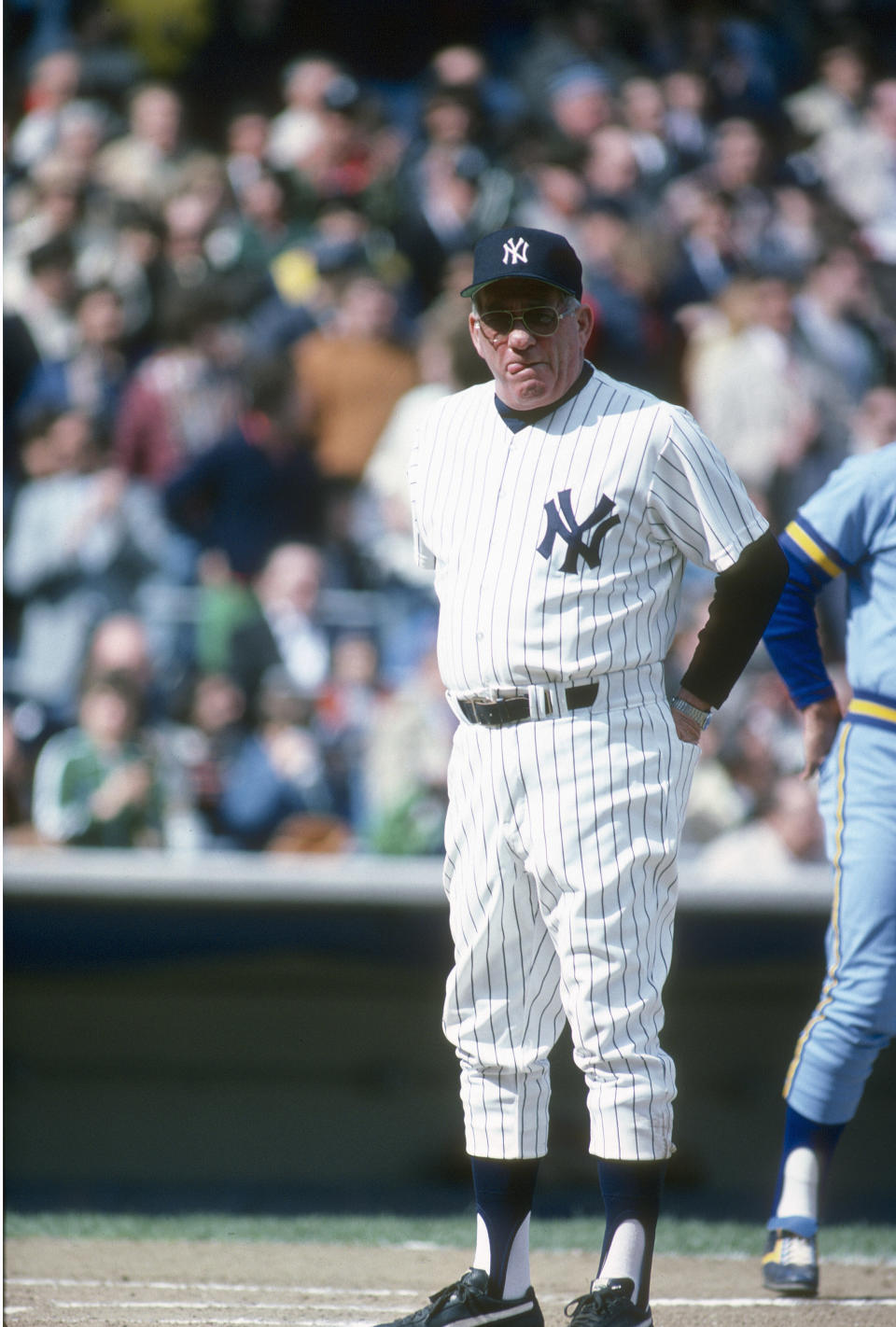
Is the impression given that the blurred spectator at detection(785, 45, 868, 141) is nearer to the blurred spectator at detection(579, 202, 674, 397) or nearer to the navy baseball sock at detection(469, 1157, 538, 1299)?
the blurred spectator at detection(579, 202, 674, 397)

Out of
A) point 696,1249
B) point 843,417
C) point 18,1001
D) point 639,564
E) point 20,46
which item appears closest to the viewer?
point 639,564

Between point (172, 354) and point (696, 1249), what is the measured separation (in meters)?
4.47

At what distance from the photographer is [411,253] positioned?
816 centimetres

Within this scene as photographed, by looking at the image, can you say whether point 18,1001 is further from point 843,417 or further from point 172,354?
point 843,417

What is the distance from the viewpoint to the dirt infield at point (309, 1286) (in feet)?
10.3

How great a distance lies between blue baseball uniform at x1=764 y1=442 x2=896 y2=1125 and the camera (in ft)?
11.4

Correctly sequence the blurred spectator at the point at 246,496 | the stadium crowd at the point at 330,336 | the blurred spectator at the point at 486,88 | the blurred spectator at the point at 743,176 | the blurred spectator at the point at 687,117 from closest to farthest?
the stadium crowd at the point at 330,336
the blurred spectator at the point at 246,496
the blurred spectator at the point at 743,176
the blurred spectator at the point at 486,88
the blurred spectator at the point at 687,117

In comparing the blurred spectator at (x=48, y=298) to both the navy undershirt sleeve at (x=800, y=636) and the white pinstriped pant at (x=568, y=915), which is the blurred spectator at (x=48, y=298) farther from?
the white pinstriped pant at (x=568, y=915)

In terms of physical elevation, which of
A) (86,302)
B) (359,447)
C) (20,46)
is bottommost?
(359,447)

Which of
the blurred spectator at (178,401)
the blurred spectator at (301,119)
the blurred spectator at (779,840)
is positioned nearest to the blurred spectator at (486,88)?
the blurred spectator at (301,119)

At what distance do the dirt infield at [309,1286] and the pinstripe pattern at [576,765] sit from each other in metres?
0.64

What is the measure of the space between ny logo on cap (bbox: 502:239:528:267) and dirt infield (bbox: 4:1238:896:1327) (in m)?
1.86

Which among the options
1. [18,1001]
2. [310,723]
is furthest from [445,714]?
[18,1001]

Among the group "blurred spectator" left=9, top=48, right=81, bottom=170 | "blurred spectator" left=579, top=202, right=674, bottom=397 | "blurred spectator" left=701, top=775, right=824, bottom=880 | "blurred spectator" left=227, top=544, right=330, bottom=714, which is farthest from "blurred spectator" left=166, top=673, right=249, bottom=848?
"blurred spectator" left=9, top=48, right=81, bottom=170
